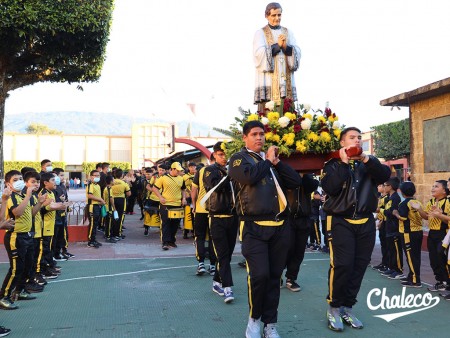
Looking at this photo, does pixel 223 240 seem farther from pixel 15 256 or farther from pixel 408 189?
pixel 408 189

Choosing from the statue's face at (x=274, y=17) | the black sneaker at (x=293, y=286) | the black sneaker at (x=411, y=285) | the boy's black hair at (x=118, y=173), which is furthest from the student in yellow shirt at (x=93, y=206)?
the black sneaker at (x=411, y=285)

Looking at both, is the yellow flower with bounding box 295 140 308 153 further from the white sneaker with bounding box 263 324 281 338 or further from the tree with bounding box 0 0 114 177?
the tree with bounding box 0 0 114 177

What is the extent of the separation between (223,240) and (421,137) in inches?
282

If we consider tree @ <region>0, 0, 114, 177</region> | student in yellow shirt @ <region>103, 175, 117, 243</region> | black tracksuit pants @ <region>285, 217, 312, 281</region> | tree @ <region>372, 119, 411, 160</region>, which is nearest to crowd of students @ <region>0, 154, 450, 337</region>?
black tracksuit pants @ <region>285, 217, 312, 281</region>

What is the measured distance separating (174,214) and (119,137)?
53.1 meters

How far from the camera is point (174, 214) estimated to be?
980 cm

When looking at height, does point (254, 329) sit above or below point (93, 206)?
below

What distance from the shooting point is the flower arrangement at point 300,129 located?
5.18m

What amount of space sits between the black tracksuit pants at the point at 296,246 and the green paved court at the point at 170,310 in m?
0.27

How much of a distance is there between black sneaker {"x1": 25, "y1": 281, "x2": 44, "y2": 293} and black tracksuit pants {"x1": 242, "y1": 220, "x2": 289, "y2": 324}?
3303mm

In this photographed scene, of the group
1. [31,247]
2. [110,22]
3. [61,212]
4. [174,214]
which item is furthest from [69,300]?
[110,22]

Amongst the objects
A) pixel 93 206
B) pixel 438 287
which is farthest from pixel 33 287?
pixel 438 287

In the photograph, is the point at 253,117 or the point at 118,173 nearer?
the point at 253,117

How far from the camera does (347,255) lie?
4.40 meters
